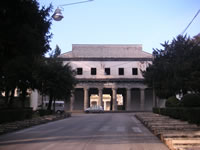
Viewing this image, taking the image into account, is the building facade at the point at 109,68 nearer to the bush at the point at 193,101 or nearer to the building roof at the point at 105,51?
the building roof at the point at 105,51

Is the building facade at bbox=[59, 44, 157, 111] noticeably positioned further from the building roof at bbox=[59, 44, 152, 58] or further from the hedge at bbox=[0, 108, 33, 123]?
the hedge at bbox=[0, 108, 33, 123]

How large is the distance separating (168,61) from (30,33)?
3075cm

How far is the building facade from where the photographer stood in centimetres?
7381

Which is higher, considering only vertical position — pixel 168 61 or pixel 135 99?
pixel 168 61

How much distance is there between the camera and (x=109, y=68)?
7475cm

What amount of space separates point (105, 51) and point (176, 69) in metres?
38.4

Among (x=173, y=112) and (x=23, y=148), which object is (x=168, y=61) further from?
(x=23, y=148)

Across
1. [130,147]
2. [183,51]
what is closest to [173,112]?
[183,51]

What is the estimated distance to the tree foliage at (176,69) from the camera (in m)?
37.9

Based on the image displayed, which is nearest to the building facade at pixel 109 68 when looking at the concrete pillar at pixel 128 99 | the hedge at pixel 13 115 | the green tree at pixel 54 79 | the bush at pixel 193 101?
the concrete pillar at pixel 128 99

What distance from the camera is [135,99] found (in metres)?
79.2

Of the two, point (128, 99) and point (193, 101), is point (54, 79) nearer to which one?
point (193, 101)

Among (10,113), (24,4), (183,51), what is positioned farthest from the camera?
(183,51)

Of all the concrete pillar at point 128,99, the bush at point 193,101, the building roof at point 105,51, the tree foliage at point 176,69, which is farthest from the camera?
the building roof at point 105,51
